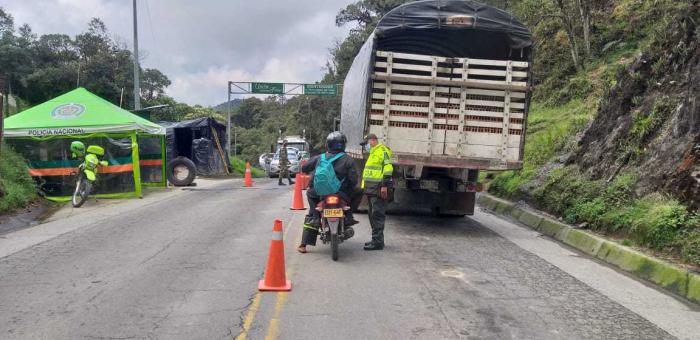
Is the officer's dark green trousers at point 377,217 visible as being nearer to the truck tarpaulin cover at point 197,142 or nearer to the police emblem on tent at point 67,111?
the police emblem on tent at point 67,111

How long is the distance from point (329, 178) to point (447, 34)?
→ 4587 mm

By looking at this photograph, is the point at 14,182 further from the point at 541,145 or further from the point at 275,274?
the point at 541,145

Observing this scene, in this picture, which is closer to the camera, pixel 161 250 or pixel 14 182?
pixel 161 250

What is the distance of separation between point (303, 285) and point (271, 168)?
24109 mm

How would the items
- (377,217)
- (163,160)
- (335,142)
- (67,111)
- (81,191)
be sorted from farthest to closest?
(163,160)
(67,111)
(81,191)
(377,217)
(335,142)

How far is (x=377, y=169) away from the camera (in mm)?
8680

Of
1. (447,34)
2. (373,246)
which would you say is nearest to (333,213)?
(373,246)

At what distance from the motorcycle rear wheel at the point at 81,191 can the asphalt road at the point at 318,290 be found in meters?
3.50

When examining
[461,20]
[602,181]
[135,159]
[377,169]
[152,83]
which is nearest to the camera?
[377,169]

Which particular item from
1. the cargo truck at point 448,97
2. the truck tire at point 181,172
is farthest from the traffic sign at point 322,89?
the cargo truck at point 448,97

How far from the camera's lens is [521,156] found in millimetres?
10117

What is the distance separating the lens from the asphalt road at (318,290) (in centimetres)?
498

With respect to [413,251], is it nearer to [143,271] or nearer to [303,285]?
[303,285]

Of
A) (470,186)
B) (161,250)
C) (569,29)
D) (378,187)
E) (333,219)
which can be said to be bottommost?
(161,250)
